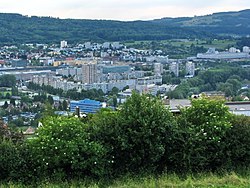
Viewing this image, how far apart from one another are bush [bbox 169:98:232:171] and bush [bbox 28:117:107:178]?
107cm

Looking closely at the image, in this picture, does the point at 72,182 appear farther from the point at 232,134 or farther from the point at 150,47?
the point at 150,47

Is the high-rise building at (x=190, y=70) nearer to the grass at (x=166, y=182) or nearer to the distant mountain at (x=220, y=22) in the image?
the distant mountain at (x=220, y=22)

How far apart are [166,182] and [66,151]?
1.32 metres

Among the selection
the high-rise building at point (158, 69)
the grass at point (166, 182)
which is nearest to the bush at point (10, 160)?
the grass at point (166, 182)

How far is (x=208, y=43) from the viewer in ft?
293

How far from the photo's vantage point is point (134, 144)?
7.01 m

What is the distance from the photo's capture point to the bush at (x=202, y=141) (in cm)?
714

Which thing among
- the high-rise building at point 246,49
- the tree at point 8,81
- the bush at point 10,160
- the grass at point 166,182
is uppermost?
the high-rise building at point 246,49

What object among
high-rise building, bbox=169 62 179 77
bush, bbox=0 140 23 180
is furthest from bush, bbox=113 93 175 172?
high-rise building, bbox=169 62 179 77

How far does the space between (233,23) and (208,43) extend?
97.5 feet

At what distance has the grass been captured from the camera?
632 cm

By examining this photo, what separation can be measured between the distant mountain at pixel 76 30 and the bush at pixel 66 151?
8699cm

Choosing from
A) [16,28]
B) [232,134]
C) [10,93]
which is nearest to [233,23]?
[16,28]

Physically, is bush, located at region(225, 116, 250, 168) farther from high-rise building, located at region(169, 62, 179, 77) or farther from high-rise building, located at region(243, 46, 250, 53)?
high-rise building, located at region(243, 46, 250, 53)
